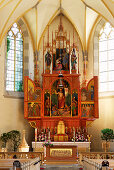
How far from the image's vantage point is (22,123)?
77.5ft

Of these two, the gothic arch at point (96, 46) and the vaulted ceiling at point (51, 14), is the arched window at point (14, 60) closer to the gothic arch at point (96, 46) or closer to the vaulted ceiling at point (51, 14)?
the vaulted ceiling at point (51, 14)

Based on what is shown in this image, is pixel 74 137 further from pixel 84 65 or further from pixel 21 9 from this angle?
pixel 21 9

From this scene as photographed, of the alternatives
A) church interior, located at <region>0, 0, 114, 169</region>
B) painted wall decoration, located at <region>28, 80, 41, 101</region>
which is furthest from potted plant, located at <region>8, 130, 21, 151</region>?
painted wall decoration, located at <region>28, 80, 41, 101</region>

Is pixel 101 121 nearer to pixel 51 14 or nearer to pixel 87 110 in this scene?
pixel 87 110

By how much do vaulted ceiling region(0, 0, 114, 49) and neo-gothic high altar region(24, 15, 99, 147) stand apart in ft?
5.78

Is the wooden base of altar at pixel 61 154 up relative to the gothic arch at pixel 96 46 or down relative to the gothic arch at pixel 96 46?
down

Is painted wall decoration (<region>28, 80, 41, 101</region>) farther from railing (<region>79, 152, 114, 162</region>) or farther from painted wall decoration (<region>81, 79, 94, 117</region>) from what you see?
railing (<region>79, 152, 114, 162</region>)

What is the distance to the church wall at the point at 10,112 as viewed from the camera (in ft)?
74.0

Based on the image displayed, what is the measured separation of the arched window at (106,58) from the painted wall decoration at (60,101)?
2.83 metres

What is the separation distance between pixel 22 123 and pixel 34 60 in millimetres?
4587

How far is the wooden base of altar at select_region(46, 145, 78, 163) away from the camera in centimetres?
1800

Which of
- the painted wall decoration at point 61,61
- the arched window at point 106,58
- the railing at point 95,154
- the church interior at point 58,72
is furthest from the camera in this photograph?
the arched window at point 106,58

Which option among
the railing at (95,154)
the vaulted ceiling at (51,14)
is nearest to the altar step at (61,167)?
the railing at (95,154)

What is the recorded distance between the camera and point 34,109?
74.0ft
